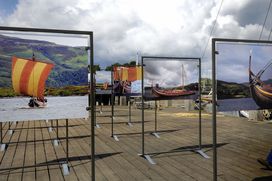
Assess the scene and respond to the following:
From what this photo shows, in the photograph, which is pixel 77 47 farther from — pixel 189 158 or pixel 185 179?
pixel 189 158

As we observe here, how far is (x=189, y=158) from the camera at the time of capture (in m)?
7.35

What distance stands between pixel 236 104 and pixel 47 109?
9.23 ft

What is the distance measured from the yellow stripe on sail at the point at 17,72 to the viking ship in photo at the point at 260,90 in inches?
134

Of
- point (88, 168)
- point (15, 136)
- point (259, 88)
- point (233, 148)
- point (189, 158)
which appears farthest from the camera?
point (15, 136)

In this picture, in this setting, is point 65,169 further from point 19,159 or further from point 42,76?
point 42,76

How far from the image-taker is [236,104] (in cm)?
491

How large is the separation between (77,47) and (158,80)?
12.1ft

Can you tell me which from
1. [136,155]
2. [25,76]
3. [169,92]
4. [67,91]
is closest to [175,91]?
[169,92]

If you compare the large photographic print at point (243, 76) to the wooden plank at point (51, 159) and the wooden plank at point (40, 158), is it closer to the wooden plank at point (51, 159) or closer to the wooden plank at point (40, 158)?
the wooden plank at point (51, 159)

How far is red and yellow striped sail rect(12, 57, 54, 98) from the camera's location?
445cm

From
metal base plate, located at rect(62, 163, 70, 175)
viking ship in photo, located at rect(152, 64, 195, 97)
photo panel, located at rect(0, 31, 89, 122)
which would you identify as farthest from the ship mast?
photo panel, located at rect(0, 31, 89, 122)

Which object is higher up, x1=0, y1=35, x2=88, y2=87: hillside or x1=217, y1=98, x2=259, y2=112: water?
x1=0, y1=35, x2=88, y2=87: hillside

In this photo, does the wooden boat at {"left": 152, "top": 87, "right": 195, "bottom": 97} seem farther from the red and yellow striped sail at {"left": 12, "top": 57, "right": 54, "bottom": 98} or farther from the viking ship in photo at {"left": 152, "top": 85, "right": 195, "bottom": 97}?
the red and yellow striped sail at {"left": 12, "top": 57, "right": 54, "bottom": 98}

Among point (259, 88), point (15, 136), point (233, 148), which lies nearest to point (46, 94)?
point (259, 88)
